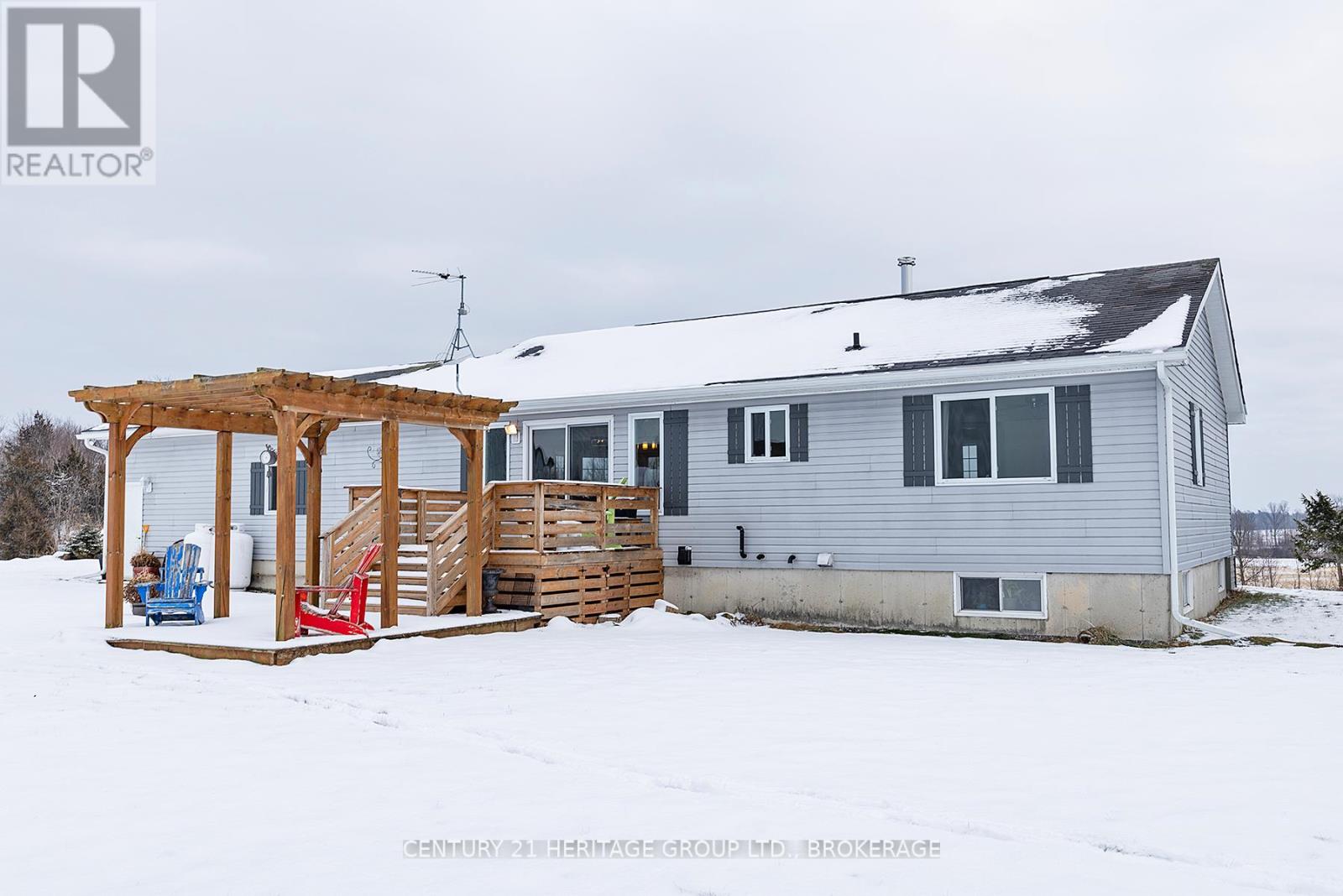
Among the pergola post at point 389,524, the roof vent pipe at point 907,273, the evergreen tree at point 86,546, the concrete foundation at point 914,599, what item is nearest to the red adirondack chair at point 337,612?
the pergola post at point 389,524

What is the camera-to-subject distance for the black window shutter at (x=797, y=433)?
44.5 feet

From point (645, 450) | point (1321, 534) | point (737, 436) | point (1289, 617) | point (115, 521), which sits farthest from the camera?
point (1321, 534)

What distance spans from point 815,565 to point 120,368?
6242 centimetres

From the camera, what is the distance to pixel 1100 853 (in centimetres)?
430

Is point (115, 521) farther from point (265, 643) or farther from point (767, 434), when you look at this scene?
point (767, 434)

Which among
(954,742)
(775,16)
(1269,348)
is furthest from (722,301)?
(954,742)

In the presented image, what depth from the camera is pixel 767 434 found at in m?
13.9

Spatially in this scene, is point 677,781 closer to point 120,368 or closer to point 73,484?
point 73,484

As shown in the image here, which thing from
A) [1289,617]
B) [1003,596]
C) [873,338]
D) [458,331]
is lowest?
[1289,617]

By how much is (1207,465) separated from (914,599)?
5449 millimetres

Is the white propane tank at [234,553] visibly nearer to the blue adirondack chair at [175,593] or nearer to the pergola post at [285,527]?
the blue adirondack chair at [175,593]

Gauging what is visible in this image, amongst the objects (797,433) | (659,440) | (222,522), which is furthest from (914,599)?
(222,522)

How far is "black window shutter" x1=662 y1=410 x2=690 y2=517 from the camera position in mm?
14469

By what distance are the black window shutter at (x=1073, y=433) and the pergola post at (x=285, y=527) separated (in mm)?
8345
